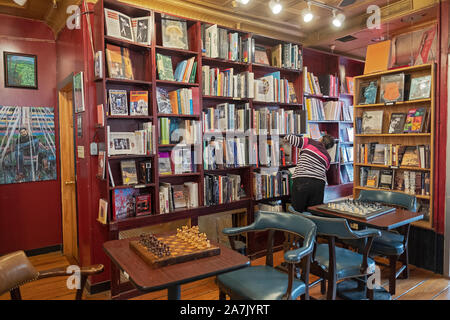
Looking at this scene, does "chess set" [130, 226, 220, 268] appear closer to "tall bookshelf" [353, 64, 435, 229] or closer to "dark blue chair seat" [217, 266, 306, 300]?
"dark blue chair seat" [217, 266, 306, 300]

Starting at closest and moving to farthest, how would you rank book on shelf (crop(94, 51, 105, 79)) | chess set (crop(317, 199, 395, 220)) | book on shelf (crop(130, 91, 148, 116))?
chess set (crop(317, 199, 395, 220)), book on shelf (crop(94, 51, 105, 79)), book on shelf (crop(130, 91, 148, 116))

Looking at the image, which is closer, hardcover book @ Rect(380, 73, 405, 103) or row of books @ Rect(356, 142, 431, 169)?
row of books @ Rect(356, 142, 431, 169)

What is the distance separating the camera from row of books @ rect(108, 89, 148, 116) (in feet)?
9.78

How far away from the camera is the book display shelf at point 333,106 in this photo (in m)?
4.77

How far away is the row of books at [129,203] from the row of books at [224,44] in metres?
1.70

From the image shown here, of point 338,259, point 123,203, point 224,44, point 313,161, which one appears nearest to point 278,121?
point 313,161

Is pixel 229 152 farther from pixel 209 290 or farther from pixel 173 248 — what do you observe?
pixel 173 248

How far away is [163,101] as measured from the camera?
3.24m

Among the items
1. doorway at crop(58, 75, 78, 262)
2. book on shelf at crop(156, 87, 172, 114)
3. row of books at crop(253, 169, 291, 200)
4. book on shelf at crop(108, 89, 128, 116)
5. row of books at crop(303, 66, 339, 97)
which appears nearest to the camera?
book on shelf at crop(108, 89, 128, 116)

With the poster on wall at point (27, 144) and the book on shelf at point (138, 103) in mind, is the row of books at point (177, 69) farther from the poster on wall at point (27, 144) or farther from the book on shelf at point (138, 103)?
the poster on wall at point (27, 144)

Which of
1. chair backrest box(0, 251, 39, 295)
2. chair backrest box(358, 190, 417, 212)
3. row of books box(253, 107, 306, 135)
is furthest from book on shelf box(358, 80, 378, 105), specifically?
chair backrest box(0, 251, 39, 295)

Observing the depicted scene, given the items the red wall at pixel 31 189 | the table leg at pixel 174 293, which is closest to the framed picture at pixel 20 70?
the red wall at pixel 31 189

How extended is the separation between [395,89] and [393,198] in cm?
136

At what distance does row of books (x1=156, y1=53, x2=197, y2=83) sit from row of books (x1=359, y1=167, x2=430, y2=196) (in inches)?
101
